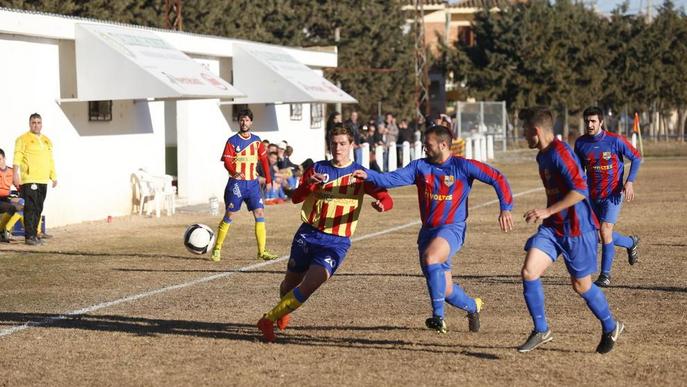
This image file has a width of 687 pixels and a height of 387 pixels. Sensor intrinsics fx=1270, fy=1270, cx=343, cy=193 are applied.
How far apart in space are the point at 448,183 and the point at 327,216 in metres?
0.97

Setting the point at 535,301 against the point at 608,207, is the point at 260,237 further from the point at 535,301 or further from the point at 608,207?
the point at 535,301

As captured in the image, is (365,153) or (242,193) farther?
(365,153)

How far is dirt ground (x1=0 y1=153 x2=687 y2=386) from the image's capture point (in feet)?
28.9

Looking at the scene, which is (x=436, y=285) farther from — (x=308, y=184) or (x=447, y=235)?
(x=308, y=184)

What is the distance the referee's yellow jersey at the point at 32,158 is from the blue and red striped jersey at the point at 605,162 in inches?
343

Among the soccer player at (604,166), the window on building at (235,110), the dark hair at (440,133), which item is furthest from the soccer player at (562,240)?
the window on building at (235,110)

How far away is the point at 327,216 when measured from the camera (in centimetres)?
982

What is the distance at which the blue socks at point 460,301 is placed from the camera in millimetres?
10016

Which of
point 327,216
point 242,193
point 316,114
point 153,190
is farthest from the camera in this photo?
point 316,114

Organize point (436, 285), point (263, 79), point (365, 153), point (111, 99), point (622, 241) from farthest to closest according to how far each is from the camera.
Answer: point (365, 153) < point (263, 79) < point (111, 99) < point (622, 241) < point (436, 285)

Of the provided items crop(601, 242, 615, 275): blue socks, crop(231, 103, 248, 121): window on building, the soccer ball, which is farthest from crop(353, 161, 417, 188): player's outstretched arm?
crop(231, 103, 248, 121): window on building

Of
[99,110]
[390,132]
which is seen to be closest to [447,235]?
[99,110]

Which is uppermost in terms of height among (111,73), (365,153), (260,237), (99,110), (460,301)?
(111,73)

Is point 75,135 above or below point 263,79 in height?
below
